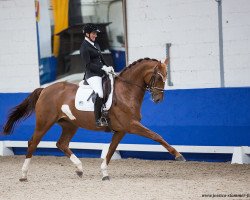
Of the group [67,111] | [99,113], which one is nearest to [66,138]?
[67,111]

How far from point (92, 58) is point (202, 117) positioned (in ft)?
7.60

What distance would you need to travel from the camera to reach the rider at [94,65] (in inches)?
380

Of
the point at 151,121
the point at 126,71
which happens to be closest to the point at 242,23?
the point at 151,121

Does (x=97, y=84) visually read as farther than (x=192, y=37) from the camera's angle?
No

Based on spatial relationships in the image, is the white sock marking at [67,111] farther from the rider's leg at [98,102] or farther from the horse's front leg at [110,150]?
the horse's front leg at [110,150]

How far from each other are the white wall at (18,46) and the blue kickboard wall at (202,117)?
3679 mm

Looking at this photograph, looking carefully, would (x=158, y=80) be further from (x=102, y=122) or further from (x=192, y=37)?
(x=192, y=37)

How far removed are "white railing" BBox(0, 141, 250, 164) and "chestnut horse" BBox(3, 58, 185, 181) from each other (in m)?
1.79

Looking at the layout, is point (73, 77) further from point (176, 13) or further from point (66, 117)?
point (66, 117)

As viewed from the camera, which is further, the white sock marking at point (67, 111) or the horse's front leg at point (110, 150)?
the white sock marking at point (67, 111)

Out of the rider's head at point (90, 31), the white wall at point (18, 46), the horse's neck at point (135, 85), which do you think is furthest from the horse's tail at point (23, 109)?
the white wall at point (18, 46)

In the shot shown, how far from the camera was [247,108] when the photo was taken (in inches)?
418

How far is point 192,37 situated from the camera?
1275cm

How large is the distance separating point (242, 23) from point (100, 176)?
3805 mm
